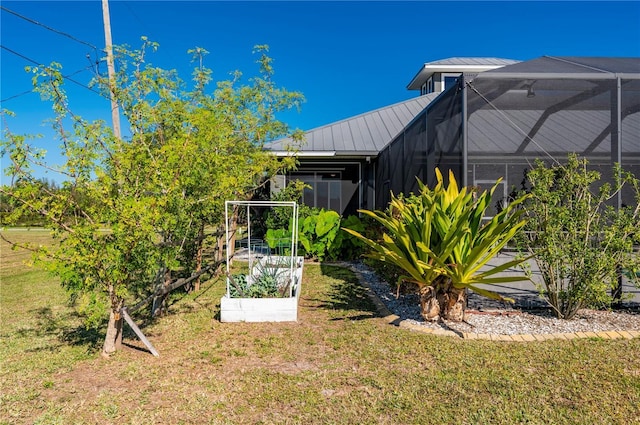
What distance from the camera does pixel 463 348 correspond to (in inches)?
162

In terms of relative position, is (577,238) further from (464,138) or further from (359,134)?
(359,134)

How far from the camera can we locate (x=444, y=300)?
5031mm

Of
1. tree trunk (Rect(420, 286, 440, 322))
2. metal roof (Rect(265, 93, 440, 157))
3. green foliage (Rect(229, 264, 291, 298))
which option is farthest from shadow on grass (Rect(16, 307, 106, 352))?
metal roof (Rect(265, 93, 440, 157))

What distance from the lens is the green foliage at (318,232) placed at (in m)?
10.8

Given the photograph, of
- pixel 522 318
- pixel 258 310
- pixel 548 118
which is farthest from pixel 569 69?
pixel 258 310

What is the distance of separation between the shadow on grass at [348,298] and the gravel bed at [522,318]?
1.20 ft

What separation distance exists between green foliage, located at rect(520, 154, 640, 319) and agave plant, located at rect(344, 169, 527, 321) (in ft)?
1.14

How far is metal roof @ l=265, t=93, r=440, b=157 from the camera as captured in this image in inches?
501

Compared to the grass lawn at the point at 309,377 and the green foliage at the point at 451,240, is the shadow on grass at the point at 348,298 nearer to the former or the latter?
the grass lawn at the point at 309,377

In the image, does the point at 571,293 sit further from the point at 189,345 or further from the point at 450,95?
the point at 189,345

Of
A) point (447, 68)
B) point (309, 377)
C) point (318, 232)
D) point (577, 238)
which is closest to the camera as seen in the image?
point (309, 377)

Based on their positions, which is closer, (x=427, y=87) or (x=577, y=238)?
(x=577, y=238)

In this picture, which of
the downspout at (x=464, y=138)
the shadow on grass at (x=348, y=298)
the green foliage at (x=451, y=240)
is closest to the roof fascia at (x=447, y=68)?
the shadow on grass at (x=348, y=298)

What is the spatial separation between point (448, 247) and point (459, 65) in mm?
15340
